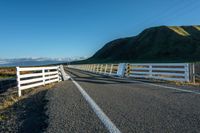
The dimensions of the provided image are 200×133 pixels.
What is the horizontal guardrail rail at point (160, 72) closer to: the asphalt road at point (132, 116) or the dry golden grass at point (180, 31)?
the asphalt road at point (132, 116)

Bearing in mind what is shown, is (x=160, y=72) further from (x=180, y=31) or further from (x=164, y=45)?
(x=180, y=31)

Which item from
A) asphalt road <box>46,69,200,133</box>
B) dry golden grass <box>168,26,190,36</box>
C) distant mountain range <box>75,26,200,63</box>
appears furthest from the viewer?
dry golden grass <box>168,26,190,36</box>

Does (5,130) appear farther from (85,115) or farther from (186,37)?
(186,37)

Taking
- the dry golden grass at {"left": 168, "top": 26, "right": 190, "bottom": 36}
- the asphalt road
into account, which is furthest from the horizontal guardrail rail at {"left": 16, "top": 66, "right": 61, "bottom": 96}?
the dry golden grass at {"left": 168, "top": 26, "right": 190, "bottom": 36}

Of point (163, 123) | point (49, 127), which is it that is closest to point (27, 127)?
point (49, 127)

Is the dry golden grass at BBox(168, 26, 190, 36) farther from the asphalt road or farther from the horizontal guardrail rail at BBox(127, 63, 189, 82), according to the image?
the asphalt road

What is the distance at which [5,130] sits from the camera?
575 centimetres

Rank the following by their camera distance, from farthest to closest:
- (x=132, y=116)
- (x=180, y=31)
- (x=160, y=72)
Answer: (x=180, y=31), (x=160, y=72), (x=132, y=116)

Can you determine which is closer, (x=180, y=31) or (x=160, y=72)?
(x=160, y=72)

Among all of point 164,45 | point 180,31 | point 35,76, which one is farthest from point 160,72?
point 180,31

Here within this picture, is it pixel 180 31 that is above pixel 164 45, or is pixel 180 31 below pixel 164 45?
above

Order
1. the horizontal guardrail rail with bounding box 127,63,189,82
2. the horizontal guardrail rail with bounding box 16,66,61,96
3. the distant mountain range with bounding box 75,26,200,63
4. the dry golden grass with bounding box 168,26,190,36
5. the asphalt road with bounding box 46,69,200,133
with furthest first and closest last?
the dry golden grass with bounding box 168,26,190,36, the distant mountain range with bounding box 75,26,200,63, the horizontal guardrail rail with bounding box 127,63,189,82, the horizontal guardrail rail with bounding box 16,66,61,96, the asphalt road with bounding box 46,69,200,133

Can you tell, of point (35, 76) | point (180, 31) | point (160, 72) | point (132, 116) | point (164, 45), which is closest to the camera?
point (132, 116)

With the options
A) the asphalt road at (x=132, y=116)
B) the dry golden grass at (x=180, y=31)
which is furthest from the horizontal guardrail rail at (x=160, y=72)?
the dry golden grass at (x=180, y=31)
